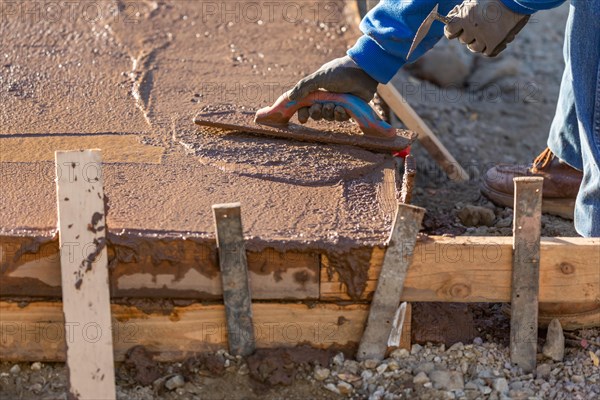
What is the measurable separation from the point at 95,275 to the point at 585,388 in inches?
62.4

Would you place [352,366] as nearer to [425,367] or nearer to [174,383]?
[425,367]

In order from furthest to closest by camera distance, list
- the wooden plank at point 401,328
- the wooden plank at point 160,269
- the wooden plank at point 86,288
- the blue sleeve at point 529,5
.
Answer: the blue sleeve at point 529,5 → the wooden plank at point 401,328 → the wooden plank at point 160,269 → the wooden plank at point 86,288

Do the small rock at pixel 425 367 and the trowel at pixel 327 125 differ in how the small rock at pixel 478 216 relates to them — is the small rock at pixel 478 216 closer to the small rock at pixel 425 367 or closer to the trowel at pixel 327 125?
the trowel at pixel 327 125

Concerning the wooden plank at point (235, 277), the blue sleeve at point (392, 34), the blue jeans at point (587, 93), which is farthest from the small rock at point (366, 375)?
the blue sleeve at point (392, 34)

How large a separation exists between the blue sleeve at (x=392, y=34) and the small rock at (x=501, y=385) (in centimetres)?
129

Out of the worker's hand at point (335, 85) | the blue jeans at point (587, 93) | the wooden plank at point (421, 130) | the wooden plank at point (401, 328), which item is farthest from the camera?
the wooden plank at point (421, 130)

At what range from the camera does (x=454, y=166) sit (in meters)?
4.44

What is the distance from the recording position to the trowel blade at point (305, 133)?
3529 millimetres

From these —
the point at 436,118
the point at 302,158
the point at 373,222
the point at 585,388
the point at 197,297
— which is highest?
the point at 436,118

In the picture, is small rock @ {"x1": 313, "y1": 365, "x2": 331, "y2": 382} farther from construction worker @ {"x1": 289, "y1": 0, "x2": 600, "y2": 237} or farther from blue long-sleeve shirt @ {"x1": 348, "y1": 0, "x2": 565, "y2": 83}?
blue long-sleeve shirt @ {"x1": 348, "y1": 0, "x2": 565, "y2": 83}

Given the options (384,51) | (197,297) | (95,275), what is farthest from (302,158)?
(95,275)

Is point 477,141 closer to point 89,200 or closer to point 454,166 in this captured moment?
point 454,166

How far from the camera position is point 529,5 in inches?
120

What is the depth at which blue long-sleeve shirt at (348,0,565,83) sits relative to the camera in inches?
132
